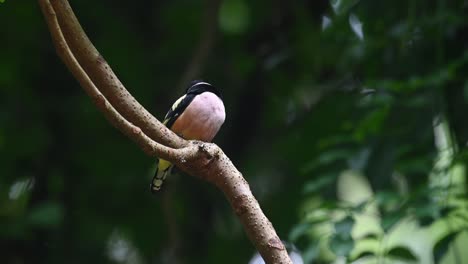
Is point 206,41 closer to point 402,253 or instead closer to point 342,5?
point 342,5

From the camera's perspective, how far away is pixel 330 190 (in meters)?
5.03

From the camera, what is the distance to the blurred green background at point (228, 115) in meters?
5.51

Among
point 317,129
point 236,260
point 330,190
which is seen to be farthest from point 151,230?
point 330,190

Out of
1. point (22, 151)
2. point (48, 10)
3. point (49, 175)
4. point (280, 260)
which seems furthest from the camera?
point (49, 175)

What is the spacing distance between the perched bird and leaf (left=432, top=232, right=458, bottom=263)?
1274 mm

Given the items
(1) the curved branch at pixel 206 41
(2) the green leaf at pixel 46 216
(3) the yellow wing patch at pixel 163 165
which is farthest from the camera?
(1) the curved branch at pixel 206 41

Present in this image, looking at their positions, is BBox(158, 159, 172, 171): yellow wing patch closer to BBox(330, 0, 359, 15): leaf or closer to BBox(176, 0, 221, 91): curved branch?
BBox(176, 0, 221, 91): curved branch

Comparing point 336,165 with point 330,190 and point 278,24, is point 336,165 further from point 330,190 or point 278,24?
point 278,24

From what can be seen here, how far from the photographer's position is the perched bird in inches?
163

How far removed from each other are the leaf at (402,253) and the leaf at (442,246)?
0.19 m

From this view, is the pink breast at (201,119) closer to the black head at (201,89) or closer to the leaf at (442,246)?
the black head at (201,89)

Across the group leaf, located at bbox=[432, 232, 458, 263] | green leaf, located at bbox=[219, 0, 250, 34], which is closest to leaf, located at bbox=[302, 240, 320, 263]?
leaf, located at bbox=[432, 232, 458, 263]

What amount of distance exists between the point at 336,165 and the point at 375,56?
114 centimetres

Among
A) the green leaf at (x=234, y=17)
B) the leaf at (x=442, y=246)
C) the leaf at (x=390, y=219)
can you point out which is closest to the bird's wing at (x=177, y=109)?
the leaf at (x=390, y=219)
